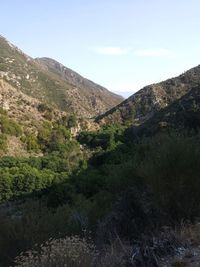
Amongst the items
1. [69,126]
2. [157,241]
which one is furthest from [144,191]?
[69,126]

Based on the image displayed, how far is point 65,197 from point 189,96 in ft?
95.8

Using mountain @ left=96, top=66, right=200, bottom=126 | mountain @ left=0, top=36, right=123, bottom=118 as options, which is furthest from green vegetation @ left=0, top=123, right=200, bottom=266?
mountain @ left=0, top=36, right=123, bottom=118

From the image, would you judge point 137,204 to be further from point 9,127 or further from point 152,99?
point 152,99

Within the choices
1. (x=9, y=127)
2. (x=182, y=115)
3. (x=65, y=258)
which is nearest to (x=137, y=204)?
(x=65, y=258)

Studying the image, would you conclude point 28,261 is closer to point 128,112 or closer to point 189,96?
point 189,96

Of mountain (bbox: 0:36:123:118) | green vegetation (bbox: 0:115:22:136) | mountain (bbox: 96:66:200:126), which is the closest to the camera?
green vegetation (bbox: 0:115:22:136)

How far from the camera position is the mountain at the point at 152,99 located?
7912 cm

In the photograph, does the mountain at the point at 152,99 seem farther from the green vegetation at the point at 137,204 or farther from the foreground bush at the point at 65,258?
the foreground bush at the point at 65,258

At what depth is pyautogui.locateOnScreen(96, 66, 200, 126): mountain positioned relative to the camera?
260ft

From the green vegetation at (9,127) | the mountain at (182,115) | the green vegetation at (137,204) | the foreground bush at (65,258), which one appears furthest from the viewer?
the green vegetation at (9,127)

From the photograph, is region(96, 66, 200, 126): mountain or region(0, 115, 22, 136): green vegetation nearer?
region(0, 115, 22, 136): green vegetation

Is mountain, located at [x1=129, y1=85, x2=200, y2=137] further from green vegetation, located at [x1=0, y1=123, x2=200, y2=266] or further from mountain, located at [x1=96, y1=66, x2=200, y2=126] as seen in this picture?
green vegetation, located at [x1=0, y1=123, x2=200, y2=266]

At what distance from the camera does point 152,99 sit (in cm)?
8350

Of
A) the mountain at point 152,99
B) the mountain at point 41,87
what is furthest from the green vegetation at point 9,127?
the mountain at point 41,87
